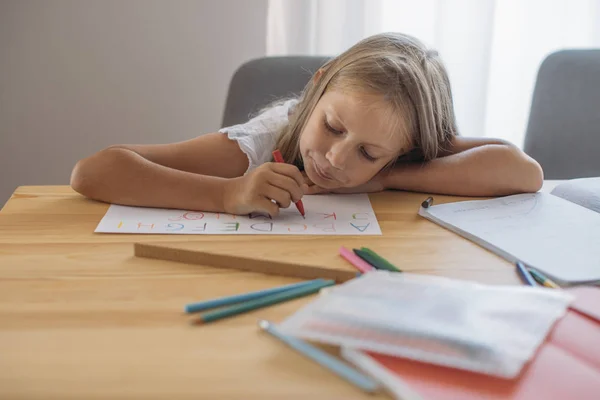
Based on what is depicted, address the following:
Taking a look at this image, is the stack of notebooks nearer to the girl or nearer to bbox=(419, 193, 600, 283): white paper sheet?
bbox=(419, 193, 600, 283): white paper sheet

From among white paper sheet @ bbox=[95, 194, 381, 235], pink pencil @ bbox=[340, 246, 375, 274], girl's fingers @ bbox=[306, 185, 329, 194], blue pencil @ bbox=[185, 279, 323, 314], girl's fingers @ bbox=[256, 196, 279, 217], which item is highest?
blue pencil @ bbox=[185, 279, 323, 314]

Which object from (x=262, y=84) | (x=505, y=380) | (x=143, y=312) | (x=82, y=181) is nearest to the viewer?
(x=505, y=380)

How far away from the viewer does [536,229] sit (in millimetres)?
788

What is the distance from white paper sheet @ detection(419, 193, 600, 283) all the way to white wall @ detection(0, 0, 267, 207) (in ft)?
3.76

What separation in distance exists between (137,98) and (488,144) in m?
1.12

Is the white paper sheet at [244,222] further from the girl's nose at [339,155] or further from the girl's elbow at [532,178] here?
the girl's elbow at [532,178]

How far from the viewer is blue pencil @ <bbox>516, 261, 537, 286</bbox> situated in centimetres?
61

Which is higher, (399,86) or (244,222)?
(399,86)

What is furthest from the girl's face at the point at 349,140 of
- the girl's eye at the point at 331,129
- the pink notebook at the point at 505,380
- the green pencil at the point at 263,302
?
the pink notebook at the point at 505,380

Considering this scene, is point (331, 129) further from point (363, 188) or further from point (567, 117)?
point (567, 117)

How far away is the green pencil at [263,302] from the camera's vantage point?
506 mm

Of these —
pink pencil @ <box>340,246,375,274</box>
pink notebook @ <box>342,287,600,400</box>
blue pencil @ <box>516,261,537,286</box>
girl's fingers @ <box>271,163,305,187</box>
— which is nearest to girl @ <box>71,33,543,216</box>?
girl's fingers @ <box>271,163,305,187</box>

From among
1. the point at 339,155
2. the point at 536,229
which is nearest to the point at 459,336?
the point at 536,229

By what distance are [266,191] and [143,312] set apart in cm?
34
